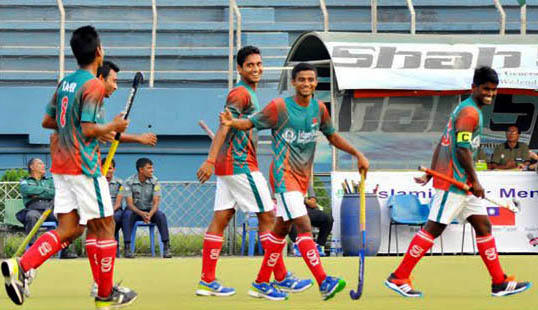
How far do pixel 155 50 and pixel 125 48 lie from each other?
71cm

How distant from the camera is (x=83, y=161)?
9.00 meters

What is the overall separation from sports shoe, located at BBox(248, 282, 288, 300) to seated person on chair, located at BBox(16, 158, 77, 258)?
8696 mm

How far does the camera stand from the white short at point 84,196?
29.4 feet

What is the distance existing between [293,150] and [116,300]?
2018 mm

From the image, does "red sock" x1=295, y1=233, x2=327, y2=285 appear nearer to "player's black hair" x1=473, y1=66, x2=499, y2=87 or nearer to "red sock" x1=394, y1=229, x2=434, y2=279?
"red sock" x1=394, y1=229, x2=434, y2=279

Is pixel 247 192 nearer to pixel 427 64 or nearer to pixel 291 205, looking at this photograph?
pixel 291 205

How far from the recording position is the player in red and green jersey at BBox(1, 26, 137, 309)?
888cm

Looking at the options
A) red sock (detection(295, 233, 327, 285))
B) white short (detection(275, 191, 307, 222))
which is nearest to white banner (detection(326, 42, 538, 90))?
white short (detection(275, 191, 307, 222))

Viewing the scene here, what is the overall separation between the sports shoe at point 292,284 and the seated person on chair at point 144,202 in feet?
27.0

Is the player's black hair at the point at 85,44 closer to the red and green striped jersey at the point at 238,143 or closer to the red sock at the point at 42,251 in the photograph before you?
the red sock at the point at 42,251

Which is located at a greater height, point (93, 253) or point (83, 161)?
point (83, 161)

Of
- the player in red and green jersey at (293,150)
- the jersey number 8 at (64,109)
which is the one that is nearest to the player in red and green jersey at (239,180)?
the player in red and green jersey at (293,150)

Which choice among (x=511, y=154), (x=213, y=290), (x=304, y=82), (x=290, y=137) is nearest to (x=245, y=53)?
(x=304, y=82)

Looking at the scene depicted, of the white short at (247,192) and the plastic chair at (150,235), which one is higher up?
the white short at (247,192)
